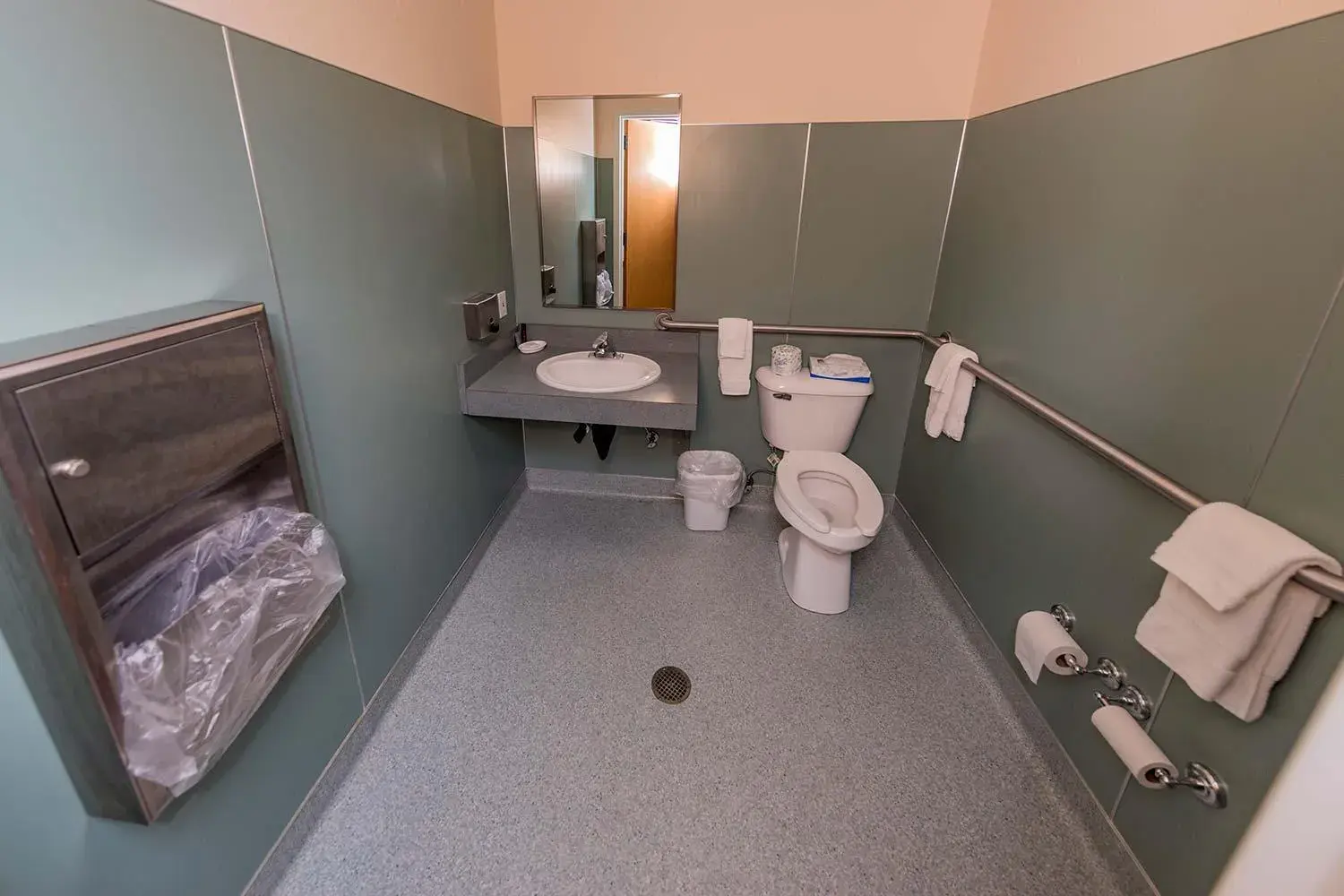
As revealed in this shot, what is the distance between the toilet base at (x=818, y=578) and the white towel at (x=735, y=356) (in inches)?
27.5

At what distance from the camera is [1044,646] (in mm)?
1408

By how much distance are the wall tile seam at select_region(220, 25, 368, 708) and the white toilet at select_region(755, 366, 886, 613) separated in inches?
53.4

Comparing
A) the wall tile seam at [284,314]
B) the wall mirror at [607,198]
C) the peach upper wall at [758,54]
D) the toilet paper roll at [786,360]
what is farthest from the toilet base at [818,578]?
the peach upper wall at [758,54]

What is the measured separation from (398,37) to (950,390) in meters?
1.95

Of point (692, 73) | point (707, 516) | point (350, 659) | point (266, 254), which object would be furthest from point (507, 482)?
point (692, 73)

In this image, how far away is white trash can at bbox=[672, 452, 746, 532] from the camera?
250 centimetres

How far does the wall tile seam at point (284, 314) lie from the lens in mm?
1035

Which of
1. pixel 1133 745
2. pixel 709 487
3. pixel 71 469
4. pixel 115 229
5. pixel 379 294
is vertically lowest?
pixel 709 487

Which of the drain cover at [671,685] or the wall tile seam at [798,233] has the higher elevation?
the wall tile seam at [798,233]

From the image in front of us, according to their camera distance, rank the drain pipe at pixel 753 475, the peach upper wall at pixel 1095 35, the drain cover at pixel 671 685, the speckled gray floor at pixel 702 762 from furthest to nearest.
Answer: the drain pipe at pixel 753 475 < the drain cover at pixel 671 685 < the speckled gray floor at pixel 702 762 < the peach upper wall at pixel 1095 35

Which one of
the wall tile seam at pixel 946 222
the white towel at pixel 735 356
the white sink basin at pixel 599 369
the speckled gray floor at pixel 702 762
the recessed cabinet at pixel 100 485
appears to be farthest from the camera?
the white towel at pixel 735 356

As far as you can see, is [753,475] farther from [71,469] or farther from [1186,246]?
[71,469]


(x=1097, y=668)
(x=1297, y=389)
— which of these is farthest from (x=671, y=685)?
(x=1297, y=389)

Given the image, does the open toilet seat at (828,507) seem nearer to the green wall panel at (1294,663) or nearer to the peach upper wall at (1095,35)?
the green wall panel at (1294,663)
